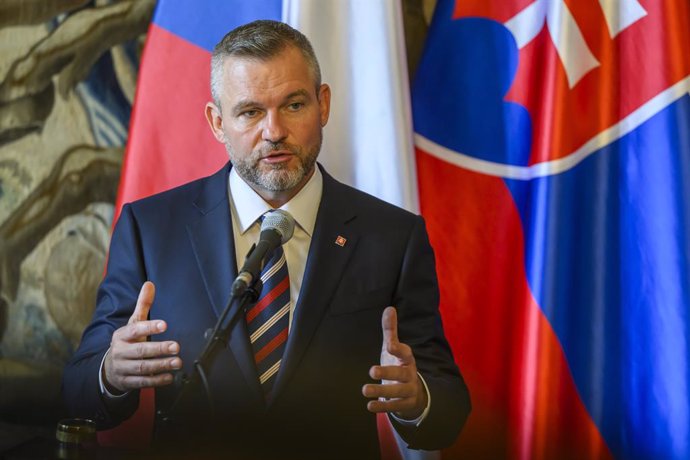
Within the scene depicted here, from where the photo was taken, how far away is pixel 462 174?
2.39m

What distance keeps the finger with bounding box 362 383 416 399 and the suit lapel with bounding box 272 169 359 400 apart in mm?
334

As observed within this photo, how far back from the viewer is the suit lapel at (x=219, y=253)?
196 cm

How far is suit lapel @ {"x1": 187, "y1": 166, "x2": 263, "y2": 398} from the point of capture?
1.96 metres

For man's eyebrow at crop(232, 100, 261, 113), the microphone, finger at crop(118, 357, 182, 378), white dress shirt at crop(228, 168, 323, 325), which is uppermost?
man's eyebrow at crop(232, 100, 261, 113)

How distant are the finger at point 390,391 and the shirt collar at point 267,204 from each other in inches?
22.0

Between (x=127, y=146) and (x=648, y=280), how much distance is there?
1.50 meters

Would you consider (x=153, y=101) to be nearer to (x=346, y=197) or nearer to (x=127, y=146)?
(x=127, y=146)

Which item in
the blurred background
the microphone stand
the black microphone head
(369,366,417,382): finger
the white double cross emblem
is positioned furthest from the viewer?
the blurred background

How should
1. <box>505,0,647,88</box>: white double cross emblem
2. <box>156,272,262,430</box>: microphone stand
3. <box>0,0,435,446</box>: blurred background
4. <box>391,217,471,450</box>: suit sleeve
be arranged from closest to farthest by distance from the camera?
1. <box>156,272,262,430</box>: microphone stand
2. <box>391,217,471,450</box>: suit sleeve
3. <box>505,0,647,88</box>: white double cross emblem
4. <box>0,0,435,446</box>: blurred background

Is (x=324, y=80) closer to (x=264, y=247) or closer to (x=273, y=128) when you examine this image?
(x=273, y=128)

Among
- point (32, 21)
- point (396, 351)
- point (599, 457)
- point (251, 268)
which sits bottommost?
point (599, 457)

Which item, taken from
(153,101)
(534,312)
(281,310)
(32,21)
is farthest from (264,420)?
(32,21)

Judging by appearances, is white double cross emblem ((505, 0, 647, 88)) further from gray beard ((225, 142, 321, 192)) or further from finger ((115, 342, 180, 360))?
finger ((115, 342, 180, 360))

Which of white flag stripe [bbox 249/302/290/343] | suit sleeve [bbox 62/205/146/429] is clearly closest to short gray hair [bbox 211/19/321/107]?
suit sleeve [bbox 62/205/146/429]
